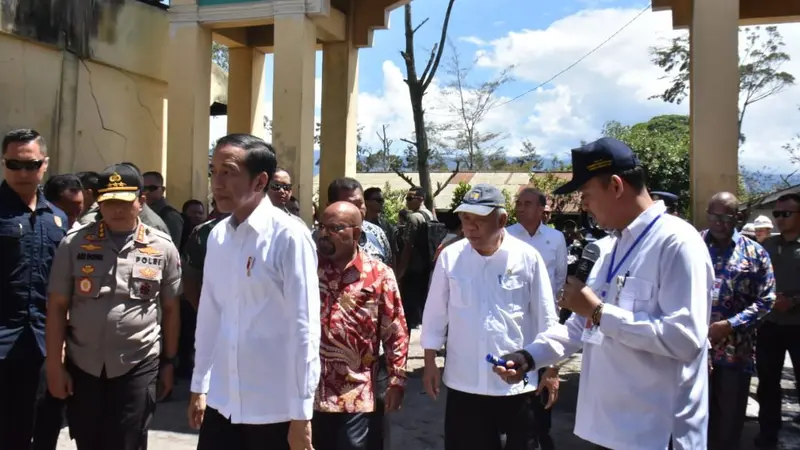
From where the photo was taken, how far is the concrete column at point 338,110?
992 centimetres

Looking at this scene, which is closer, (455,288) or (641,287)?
(641,287)

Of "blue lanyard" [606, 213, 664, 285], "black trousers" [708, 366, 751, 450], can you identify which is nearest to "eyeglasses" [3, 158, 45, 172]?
"blue lanyard" [606, 213, 664, 285]

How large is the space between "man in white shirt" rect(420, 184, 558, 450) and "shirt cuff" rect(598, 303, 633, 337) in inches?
49.3

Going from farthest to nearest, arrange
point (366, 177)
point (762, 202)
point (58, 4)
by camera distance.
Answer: point (366, 177) → point (762, 202) → point (58, 4)

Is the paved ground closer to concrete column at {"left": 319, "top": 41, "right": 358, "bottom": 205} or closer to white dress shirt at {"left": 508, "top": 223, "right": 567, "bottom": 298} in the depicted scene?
white dress shirt at {"left": 508, "top": 223, "right": 567, "bottom": 298}

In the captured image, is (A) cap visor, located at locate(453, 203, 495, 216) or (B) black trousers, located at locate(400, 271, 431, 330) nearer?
(A) cap visor, located at locate(453, 203, 495, 216)

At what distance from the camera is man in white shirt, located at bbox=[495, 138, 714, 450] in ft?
7.70

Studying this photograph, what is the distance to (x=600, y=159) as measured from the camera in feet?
8.27

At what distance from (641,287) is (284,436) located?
1.61m

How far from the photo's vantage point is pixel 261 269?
9.30ft

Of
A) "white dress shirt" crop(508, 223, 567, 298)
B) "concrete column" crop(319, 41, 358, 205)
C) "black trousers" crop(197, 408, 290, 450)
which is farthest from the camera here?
"concrete column" crop(319, 41, 358, 205)

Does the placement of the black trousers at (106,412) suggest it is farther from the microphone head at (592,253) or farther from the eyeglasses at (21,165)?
the microphone head at (592,253)

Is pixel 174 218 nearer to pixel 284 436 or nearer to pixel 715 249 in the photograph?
pixel 284 436

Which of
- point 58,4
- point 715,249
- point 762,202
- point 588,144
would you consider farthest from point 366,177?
point 588,144
